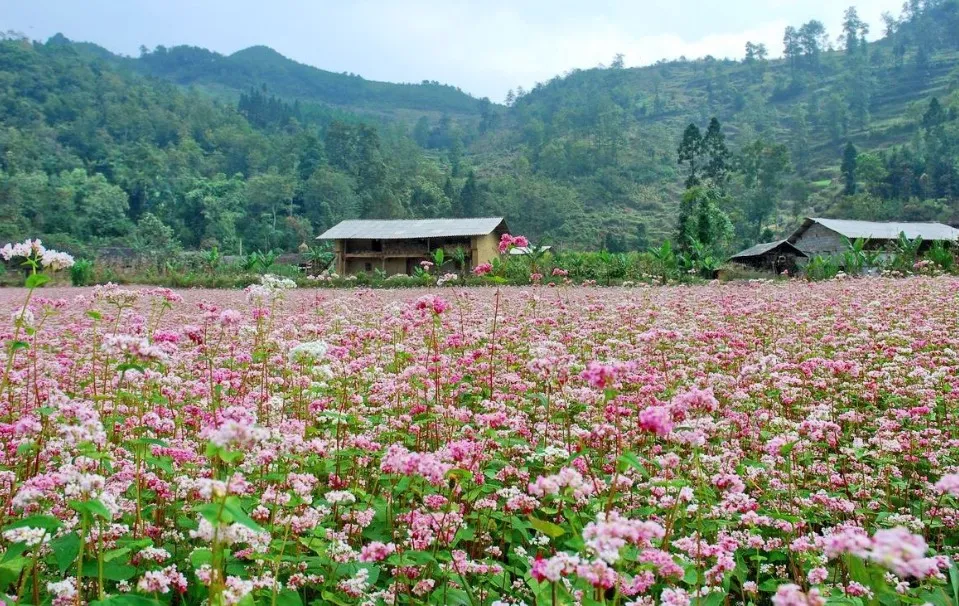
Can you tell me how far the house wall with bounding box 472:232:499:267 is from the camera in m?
46.9

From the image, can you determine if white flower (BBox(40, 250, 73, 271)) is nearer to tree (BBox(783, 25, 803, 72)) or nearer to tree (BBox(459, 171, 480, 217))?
tree (BBox(459, 171, 480, 217))

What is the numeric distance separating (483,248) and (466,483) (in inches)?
1750

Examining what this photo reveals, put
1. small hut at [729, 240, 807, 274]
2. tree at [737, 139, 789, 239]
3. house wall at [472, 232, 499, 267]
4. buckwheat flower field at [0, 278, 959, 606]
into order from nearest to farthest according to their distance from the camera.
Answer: buckwheat flower field at [0, 278, 959, 606], small hut at [729, 240, 807, 274], house wall at [472, 232, 499, 267], tree at [737, 139, 789, 239]

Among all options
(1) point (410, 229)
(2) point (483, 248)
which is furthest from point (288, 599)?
(1) point (410, 229)

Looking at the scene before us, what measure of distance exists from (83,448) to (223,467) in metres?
1.65

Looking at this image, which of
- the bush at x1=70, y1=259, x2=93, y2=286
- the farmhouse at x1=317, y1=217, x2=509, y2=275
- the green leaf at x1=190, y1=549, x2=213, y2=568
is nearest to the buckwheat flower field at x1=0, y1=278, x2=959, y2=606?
the green leaf at x1=190, y1=549, x2=213, y2=568

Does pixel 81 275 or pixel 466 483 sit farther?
pixel 81 275

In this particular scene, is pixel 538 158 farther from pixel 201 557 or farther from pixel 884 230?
pixel 201 557

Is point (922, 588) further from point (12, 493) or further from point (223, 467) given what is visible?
point (12, 493)

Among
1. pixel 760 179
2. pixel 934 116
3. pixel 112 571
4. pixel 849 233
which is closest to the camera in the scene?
pixel 112 571

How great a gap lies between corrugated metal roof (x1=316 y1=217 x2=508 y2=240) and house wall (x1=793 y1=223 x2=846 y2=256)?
23.1 m

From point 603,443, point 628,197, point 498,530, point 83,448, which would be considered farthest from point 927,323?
point 628,197

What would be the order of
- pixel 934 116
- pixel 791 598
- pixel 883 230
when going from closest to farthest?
1. pixel 791 598
2. pixel 883 230
3. pixel 934 116

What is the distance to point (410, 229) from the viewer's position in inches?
1957
